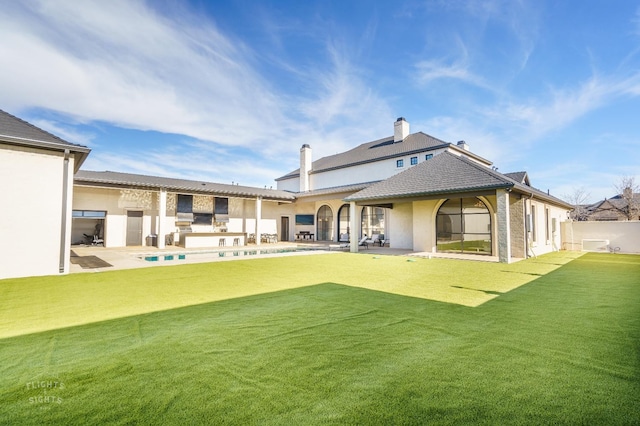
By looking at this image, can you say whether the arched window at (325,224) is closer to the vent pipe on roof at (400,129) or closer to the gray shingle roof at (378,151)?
the gray shingle roof at (378,151)

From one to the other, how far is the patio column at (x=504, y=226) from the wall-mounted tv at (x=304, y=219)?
1615 centimetres

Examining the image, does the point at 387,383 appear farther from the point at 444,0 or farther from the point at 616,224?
the point at 616,224

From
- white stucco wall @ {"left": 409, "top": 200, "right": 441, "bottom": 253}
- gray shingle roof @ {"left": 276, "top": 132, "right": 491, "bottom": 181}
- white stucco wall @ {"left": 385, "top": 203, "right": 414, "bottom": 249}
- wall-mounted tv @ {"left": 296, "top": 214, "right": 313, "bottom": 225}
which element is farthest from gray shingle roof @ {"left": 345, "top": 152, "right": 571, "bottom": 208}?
wall-mounted tv @ {"left": 296, "top": 214, "right": 313, "bottom": 225}

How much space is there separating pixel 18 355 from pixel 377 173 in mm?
22586

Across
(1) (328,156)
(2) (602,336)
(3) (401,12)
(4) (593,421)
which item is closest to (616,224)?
(3) (401,12)

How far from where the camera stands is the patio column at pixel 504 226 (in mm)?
10602

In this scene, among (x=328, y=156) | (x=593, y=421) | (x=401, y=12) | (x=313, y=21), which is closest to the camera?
(x=593, y=421)

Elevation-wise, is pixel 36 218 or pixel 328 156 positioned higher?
pixel 328 156

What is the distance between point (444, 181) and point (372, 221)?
8.37 m

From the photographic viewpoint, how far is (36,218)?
26.3 ft

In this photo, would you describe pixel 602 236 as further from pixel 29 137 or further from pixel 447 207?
pixel 29 137

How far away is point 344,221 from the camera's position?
2278 centimetres

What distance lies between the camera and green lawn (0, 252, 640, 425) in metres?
2.07

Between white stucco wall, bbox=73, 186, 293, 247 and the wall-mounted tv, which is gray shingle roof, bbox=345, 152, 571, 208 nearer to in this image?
the wall-mounted tv
